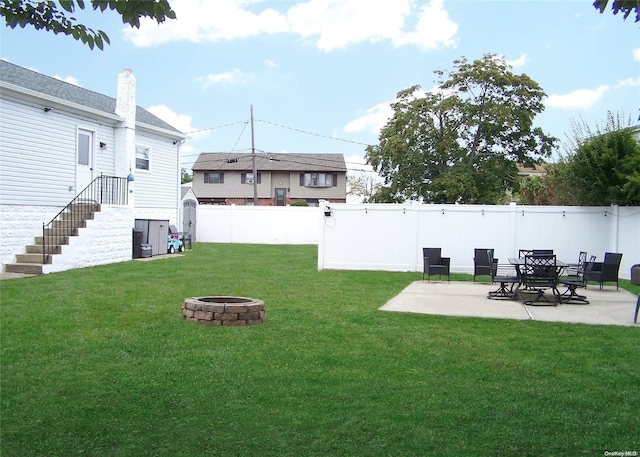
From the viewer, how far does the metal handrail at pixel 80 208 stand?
46.9 ft

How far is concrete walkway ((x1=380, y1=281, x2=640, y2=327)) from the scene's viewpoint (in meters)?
8.77

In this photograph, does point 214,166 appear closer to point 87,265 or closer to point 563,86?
point 87,265

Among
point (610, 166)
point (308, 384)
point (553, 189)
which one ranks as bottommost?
point (308, 384)

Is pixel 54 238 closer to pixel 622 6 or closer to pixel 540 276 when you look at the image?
pixel 540 276

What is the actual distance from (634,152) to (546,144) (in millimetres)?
11690

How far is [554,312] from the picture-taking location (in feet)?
30.4

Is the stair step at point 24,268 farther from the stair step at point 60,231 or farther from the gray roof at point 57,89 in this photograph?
the gray roof at point 57,89

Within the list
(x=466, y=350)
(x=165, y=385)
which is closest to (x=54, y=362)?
(x=165, y=385)

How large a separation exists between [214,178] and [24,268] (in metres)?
32.5

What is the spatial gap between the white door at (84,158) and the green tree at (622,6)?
15647 millimetres

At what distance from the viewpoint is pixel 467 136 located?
25.6 m

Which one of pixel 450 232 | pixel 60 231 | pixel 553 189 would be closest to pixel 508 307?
pixel 450 232

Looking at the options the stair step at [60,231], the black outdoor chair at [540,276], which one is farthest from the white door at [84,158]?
the black outdoor chair at [540,276]

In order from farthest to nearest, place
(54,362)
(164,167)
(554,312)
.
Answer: (164,167) < (554,312) < (54,362)
